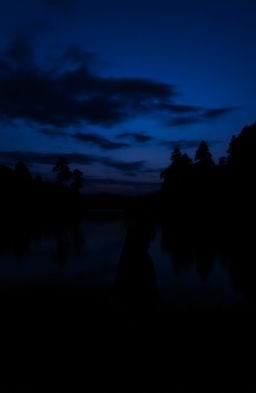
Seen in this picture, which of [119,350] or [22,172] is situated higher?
[22,172]

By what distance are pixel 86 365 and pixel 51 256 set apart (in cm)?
1485

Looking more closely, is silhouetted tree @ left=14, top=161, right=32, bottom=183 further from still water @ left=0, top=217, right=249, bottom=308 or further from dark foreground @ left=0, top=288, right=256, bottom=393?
dark foreground @ left=0, top=288, right=256, bottom=393

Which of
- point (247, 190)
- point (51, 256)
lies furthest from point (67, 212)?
point (51, 256)

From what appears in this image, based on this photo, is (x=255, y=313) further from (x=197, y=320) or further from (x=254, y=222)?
(x=254, y=222)

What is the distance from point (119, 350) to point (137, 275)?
1926 mm

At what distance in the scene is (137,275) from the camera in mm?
7090

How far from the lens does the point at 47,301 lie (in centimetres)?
880

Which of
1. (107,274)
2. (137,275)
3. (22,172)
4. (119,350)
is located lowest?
(107,274)

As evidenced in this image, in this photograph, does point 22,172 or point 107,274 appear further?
point 22,172

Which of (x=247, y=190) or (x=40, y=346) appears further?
(x=247, y=190)

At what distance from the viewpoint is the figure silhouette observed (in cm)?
693

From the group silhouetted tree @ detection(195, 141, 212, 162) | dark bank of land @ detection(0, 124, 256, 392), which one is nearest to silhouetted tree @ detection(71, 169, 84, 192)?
silhouetted tree @ detection(195, 141, 212, 162)

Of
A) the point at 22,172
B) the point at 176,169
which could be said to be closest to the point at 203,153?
the point at 176,169

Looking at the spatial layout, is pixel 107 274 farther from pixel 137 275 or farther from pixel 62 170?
pixel 62 170
